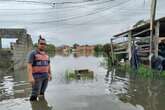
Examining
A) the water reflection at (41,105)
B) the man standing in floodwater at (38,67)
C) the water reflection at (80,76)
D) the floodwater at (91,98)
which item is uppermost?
the man standing in floodwater at (38,67)

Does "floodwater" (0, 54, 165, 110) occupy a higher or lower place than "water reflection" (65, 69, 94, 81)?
lower

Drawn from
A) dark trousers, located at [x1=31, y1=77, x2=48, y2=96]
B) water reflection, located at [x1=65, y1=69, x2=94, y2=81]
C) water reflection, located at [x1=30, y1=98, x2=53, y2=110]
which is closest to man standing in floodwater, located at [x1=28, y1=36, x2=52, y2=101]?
dark trousers, located at [x1=31, y1=77, x2=48, y2=96]

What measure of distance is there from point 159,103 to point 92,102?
1678 mm

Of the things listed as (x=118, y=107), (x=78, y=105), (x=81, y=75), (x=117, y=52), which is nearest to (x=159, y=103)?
(x=118, y=107)

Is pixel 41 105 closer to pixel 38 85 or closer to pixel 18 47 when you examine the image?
pixel 38 85

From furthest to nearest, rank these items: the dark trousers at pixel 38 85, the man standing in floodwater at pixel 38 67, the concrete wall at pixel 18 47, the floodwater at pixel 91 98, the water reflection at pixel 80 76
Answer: the concrete wall at pixel 18 47 → the water reflection at pixel 80 76 → the dark trousers at pixel 38 85 → the man standing in floodwater at pixel 38 67 → the floodwater at pixel 91 98

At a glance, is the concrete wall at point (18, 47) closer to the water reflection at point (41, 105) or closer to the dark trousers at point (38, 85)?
the dark trousers at point (38, 85)

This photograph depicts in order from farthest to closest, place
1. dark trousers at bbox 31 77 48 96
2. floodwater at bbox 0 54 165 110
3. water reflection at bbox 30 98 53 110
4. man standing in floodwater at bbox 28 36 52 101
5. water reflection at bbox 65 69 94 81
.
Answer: water reflection at bbox 65 69 94 81 → dark trousers at bbox 31 77 48 96 → man standing in floodwater at bbox 28 36 52 101 → water reflection at bbox 30 98 53 110 → floodwater at bbox 0 54 165 110

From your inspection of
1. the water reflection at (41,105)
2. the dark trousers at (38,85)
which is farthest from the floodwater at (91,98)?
the dark trousers at (38,85)

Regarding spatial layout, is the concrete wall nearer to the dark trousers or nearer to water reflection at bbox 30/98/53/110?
the dark trousers

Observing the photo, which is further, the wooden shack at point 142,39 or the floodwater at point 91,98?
the wooden shack at point 142,39

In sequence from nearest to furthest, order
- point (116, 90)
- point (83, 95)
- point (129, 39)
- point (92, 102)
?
point (92, 102)
point (83, 95)
point (116, 90)
point (129, 39)

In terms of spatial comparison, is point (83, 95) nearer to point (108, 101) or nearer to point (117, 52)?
point (108, 101)

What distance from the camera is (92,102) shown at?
901 centimetres
